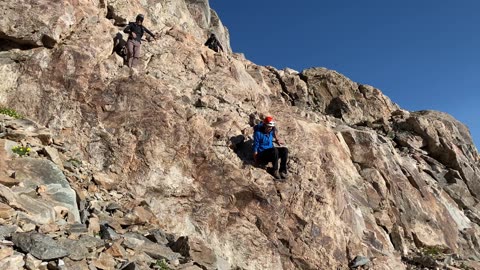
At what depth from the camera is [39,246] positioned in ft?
27.1

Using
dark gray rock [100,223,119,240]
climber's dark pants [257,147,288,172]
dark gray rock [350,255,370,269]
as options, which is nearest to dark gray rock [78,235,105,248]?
dark gray rock [100,223,119,240]

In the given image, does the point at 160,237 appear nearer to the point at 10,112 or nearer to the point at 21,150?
the point at 21,150

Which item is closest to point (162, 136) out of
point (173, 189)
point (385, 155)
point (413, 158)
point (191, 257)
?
point (173, 189)

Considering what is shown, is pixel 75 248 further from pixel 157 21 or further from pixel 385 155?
pixel 385 155

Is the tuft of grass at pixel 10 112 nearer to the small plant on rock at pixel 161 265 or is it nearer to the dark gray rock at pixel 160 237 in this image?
the dark gray rock at pixel 160 237

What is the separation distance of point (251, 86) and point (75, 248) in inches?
609

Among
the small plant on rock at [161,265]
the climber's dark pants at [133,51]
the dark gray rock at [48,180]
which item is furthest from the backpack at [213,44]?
the small plant on rock at [161,265]

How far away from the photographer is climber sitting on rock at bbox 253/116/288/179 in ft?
53.8

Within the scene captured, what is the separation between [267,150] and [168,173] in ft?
13.7

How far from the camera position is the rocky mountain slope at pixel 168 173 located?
1075cm

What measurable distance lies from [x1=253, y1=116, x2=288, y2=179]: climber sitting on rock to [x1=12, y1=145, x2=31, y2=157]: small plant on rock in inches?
328

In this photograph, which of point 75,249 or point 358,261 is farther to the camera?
point 358,261

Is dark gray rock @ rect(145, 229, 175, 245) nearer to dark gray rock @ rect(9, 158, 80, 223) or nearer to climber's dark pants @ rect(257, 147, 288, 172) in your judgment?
dark gray rock @ rect(9, 158, 80, 223)

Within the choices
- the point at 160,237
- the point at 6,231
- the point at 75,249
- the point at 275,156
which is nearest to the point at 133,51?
the point at 275,156
